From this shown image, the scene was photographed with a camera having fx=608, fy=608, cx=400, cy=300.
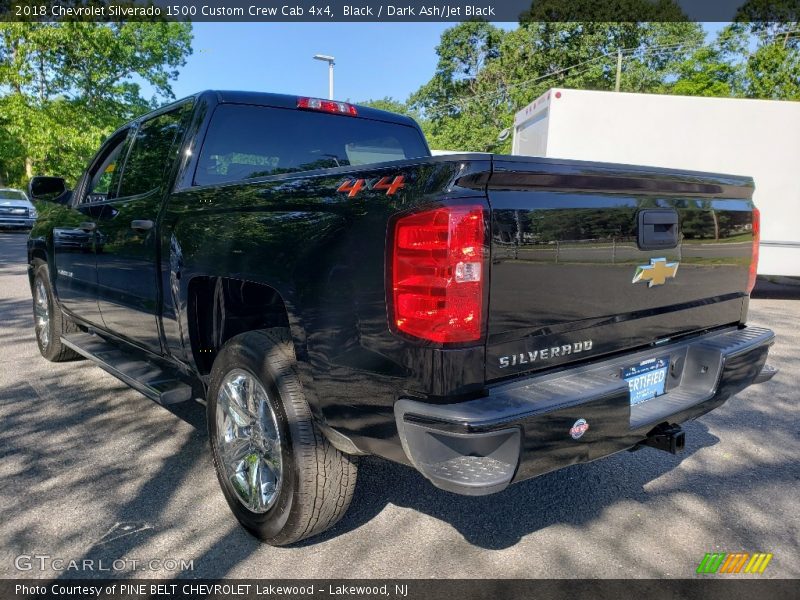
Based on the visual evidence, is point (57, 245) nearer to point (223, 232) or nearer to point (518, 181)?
point (223, 232)

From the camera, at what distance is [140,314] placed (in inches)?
141

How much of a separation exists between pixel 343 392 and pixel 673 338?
1.63 m

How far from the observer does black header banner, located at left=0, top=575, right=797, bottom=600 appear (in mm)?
2326

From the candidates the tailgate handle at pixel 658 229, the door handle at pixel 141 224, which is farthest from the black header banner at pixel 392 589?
the door handle at pixel 141 224

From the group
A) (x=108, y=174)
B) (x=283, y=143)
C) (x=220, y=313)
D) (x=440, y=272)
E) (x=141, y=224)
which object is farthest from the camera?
(x=108, y=174)

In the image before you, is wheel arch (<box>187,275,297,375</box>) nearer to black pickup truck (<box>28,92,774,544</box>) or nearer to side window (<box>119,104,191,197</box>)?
black pickup truck (<box>28,92,774,544</box>)

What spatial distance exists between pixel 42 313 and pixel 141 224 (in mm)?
2890

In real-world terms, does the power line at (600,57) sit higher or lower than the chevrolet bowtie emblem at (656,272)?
higher

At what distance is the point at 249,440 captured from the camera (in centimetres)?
Answer: 279

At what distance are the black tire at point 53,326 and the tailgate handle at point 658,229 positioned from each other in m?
4.62

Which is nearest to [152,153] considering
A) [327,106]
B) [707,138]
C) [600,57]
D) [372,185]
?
[327,106]

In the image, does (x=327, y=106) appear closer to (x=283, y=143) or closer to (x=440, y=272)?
(x=283, y=143)

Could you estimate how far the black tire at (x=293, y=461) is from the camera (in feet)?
7.91

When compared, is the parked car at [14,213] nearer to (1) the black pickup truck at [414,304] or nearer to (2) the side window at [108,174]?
(2) the side window at [108,174]
